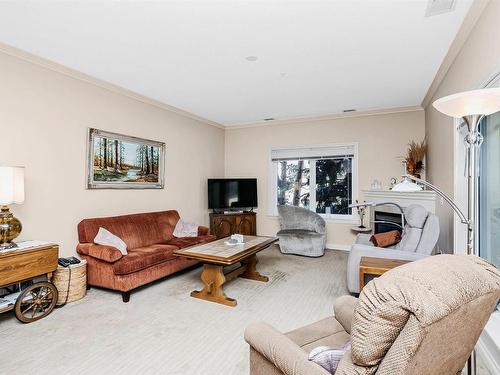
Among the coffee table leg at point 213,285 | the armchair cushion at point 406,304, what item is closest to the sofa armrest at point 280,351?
the armchair cushion at point 406,304

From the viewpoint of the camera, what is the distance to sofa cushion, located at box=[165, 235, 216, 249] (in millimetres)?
4141

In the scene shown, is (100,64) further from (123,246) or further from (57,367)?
(57,367)

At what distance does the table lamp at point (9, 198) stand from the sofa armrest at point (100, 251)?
29.4 inches

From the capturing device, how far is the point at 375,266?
8.78 feet

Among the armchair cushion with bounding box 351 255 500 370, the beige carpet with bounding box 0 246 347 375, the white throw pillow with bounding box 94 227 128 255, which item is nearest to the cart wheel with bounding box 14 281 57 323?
the beige carpet with bounding box 0 246 347 375

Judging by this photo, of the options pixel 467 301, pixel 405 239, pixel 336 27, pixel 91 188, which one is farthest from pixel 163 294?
pixel 336 27

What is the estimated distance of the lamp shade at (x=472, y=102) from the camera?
4.78 feet

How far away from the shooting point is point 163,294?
11.0 feet

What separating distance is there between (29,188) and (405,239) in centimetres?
414

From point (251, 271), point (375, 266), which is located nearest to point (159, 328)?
point (251, 271)

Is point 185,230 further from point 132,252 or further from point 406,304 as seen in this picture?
point 406,304

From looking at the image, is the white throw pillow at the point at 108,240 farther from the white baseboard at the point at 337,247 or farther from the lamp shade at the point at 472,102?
the white baseboard at the point at 337,247

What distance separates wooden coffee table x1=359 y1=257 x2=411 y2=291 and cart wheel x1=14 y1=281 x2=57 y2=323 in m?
3.01

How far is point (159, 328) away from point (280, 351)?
1677 mm
